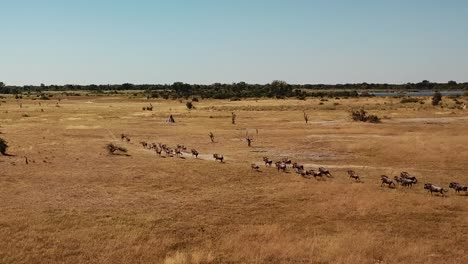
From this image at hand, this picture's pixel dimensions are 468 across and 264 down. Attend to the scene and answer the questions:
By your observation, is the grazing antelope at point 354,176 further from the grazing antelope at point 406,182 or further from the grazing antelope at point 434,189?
the grazing antelope at point 434,189

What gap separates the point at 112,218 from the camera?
1019 inches

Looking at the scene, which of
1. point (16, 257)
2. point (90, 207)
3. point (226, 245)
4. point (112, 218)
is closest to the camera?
point (16, 257)

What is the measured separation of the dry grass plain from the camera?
21.6 m

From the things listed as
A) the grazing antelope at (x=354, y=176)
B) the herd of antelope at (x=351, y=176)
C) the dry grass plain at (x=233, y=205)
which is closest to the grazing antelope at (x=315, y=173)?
the herd of antelope at (x=351, y=176)

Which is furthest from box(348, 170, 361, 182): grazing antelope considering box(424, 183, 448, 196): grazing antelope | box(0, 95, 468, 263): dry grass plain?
box(424, 183, 448, 196): grazing antelope

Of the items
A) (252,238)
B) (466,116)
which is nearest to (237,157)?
(252,238)

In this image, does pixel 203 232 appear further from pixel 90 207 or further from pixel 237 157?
pixel 237 157

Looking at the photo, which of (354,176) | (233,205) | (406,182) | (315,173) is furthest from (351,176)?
(233,205)

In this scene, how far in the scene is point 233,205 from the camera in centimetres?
2873

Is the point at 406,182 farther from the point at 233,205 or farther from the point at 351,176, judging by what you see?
the point at 233,205

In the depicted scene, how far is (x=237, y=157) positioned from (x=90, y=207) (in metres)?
19.7

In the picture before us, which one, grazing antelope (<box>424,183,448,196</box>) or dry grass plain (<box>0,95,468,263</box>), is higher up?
grazing antelope (<box>424,183,448,196</box>)

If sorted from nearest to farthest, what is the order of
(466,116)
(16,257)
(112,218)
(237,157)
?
(16,257), (112,218), (237,157), (466,116)

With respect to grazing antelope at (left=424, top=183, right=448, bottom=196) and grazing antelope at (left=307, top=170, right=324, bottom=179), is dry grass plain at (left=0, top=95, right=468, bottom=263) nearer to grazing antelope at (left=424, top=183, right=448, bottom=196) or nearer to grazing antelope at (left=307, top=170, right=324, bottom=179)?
grazing antelope at (left=424, top=183, right=448, bottom=196)
